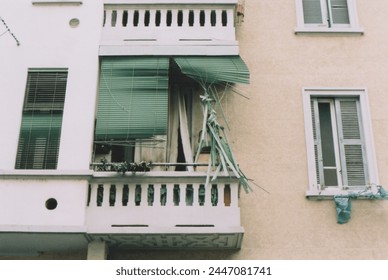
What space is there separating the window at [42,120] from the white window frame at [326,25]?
5208 mm

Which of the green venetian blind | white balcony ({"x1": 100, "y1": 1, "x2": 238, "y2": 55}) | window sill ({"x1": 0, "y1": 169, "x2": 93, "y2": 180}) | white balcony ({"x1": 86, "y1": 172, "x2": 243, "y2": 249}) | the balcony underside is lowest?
the balcony underside

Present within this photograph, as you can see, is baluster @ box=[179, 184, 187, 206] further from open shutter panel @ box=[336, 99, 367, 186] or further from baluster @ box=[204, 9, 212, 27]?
baluster @ box=[204, 9, 212, 27]

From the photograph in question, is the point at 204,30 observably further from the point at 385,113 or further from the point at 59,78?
the point at 385,113

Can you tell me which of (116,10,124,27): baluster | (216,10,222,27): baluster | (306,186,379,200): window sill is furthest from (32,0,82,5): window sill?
(306,186,379,200): window sill

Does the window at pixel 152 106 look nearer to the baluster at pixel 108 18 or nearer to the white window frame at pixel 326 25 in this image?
the baluster at pixel 108 18

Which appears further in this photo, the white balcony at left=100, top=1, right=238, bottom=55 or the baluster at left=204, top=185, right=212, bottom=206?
the white balcony at left=100, top=1, right=238, bottom=55

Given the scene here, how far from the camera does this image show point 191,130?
12.2 metres

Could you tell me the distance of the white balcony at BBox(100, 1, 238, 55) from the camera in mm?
12084

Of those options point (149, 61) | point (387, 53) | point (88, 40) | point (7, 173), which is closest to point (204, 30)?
point (149, 61)

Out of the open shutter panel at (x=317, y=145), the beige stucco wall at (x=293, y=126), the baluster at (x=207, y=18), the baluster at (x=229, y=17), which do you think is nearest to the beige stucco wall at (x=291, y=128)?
the beige stucco wall at (x=293, y=126)

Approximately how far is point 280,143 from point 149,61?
303 centimetres

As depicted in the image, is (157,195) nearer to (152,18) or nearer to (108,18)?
(152,18)

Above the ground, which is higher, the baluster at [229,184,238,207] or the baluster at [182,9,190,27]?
the baluster at [182,9,190,27]

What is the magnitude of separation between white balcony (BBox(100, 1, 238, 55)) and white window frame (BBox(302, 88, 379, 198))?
6.17 feet
